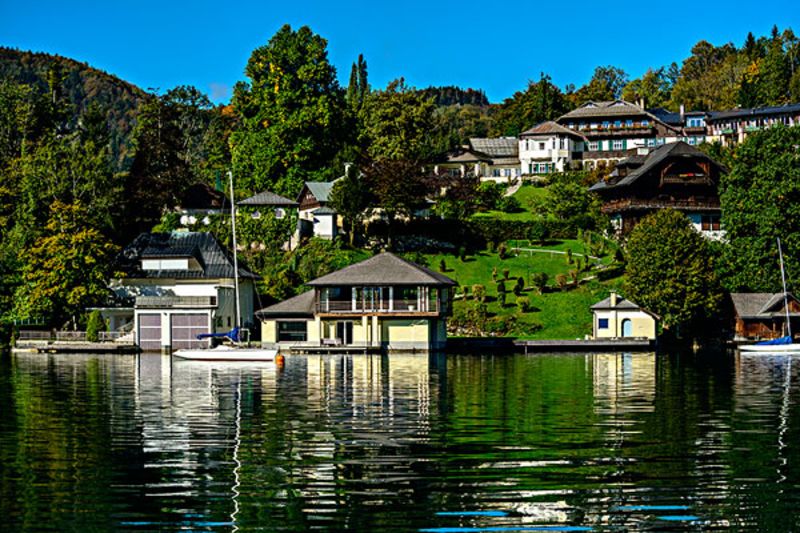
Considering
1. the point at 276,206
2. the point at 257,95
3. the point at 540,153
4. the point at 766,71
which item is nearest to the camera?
the point at 276,206

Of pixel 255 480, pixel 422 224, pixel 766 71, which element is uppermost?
pixel 766 71

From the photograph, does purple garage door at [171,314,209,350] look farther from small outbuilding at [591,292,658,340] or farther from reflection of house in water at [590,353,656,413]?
small outbuilding at [591,292,658,340]

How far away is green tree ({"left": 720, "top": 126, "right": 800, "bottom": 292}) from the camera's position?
8469 centimetres

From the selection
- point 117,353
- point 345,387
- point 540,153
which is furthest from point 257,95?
point 345,387

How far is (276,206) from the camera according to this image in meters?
102

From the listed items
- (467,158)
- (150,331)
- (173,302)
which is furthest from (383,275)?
(467,158)

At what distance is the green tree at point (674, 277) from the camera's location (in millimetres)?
81812

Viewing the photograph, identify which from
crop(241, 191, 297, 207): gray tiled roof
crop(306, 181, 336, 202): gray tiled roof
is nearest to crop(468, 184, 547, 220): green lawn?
crop(306, 181, 336, 202): gray tiled roof

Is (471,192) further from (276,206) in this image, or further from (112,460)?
(112,460)

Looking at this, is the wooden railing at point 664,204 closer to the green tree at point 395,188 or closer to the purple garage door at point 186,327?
the green tree at point 395,188

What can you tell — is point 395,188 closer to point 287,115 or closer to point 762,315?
point 287,115

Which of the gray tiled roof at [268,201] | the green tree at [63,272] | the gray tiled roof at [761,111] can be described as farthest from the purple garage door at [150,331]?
the gray tiled roof at [761,111]

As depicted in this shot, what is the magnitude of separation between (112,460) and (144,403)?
1418 centimetres

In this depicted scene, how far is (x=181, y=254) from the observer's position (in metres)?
88.1
